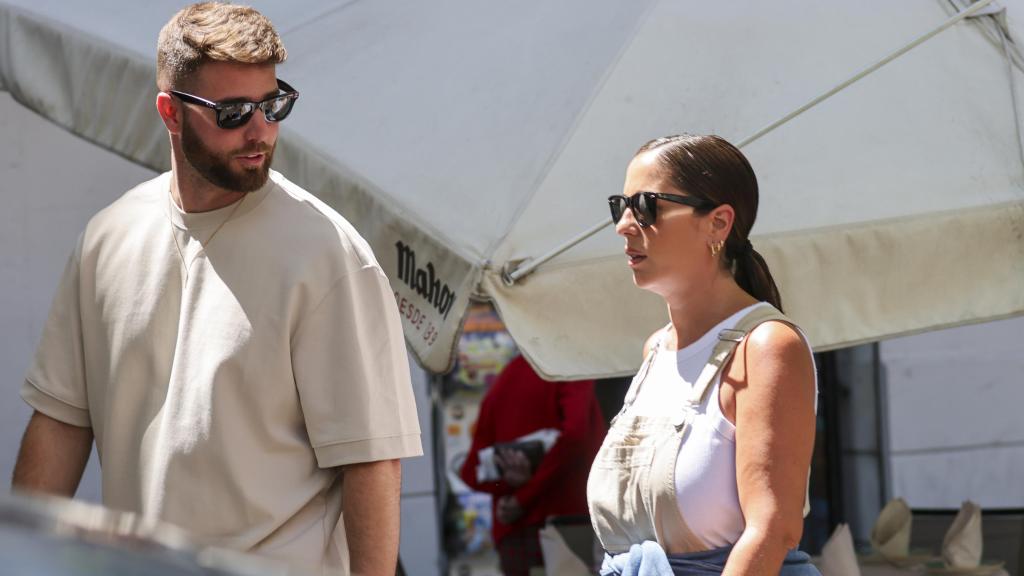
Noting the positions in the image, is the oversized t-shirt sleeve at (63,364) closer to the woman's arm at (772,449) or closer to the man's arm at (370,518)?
the man's arm at (370,518)

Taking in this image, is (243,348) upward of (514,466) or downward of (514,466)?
upward

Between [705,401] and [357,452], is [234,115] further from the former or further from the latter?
[705,401]

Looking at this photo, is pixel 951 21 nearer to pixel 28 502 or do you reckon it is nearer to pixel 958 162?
pixel 958 162

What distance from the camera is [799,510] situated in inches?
95.7

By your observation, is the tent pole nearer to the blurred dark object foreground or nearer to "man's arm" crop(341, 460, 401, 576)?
"man's arm" crop(341, 460, 401, 576)

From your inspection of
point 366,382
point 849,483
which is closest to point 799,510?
point 366,382

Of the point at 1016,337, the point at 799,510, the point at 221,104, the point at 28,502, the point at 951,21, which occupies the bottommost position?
the point at 1016,337

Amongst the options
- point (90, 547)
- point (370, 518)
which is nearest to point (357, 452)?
point (370, 518)

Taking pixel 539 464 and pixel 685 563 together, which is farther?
pixel 539 464

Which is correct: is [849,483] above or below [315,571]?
below

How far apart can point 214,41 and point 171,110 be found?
0.55 feet

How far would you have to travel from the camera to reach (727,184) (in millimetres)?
2682

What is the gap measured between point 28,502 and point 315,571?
1.02m

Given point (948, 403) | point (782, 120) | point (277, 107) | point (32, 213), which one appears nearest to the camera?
point (277, 107)
